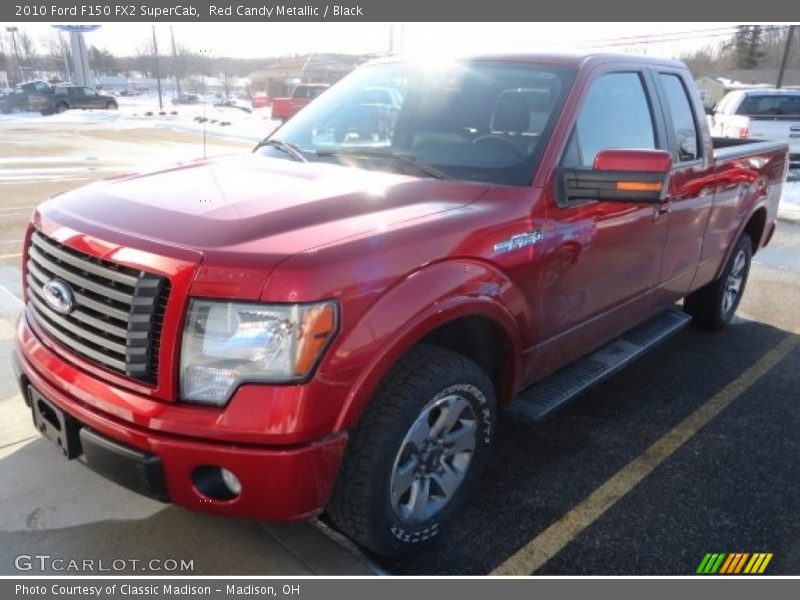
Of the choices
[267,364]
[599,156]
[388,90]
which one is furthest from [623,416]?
[267,364]

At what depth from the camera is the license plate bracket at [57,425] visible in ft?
7.83

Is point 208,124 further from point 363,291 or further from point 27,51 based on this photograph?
point 27,51

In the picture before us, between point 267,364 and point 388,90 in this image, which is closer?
point 267,364

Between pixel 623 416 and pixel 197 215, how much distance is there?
2.75m

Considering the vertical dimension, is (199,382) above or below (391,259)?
below

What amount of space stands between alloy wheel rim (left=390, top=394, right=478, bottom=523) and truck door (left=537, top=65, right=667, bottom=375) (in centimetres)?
64

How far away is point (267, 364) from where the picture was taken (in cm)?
211

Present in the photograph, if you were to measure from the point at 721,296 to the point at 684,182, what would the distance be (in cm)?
165

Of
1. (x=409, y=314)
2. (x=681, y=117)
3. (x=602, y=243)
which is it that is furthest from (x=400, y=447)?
(x=681, y=117)

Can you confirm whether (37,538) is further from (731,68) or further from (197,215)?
(731,68)

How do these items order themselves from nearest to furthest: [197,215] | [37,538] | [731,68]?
[197,215], [37,538], [731,68]

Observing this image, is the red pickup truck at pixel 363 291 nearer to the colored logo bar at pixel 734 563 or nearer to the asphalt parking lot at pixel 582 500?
the asphalt parking lot at pixel 582 500

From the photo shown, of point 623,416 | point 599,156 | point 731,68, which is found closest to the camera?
point 599,156

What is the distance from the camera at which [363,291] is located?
7.21 feet
